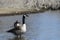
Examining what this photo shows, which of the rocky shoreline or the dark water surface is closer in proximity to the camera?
the dark water surface

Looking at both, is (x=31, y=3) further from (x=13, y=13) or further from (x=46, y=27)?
(x=46, y=27)

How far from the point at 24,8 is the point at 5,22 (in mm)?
1049

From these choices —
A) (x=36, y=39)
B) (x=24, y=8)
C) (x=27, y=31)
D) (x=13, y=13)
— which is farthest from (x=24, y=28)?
(x=24, y=8)

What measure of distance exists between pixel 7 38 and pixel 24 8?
66.9 inches

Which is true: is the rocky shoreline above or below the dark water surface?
above

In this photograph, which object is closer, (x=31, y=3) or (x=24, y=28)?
(x=24, y=28)

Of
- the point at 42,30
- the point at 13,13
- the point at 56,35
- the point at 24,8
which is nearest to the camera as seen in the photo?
the point at 56,35

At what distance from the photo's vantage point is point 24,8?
3707mm

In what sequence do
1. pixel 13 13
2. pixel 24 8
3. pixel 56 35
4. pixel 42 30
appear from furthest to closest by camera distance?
pixel 24 8 < pixel 13 13 < pixel 42 30 < pixel 56 35

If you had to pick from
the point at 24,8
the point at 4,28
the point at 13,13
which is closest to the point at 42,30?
the point at 4,28

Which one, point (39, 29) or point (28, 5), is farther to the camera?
point (28, 5)

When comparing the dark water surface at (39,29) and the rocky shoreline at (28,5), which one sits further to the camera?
the rocky shoreline at (28,5)

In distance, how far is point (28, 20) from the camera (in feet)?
9.21

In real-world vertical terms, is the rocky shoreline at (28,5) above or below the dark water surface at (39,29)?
above
